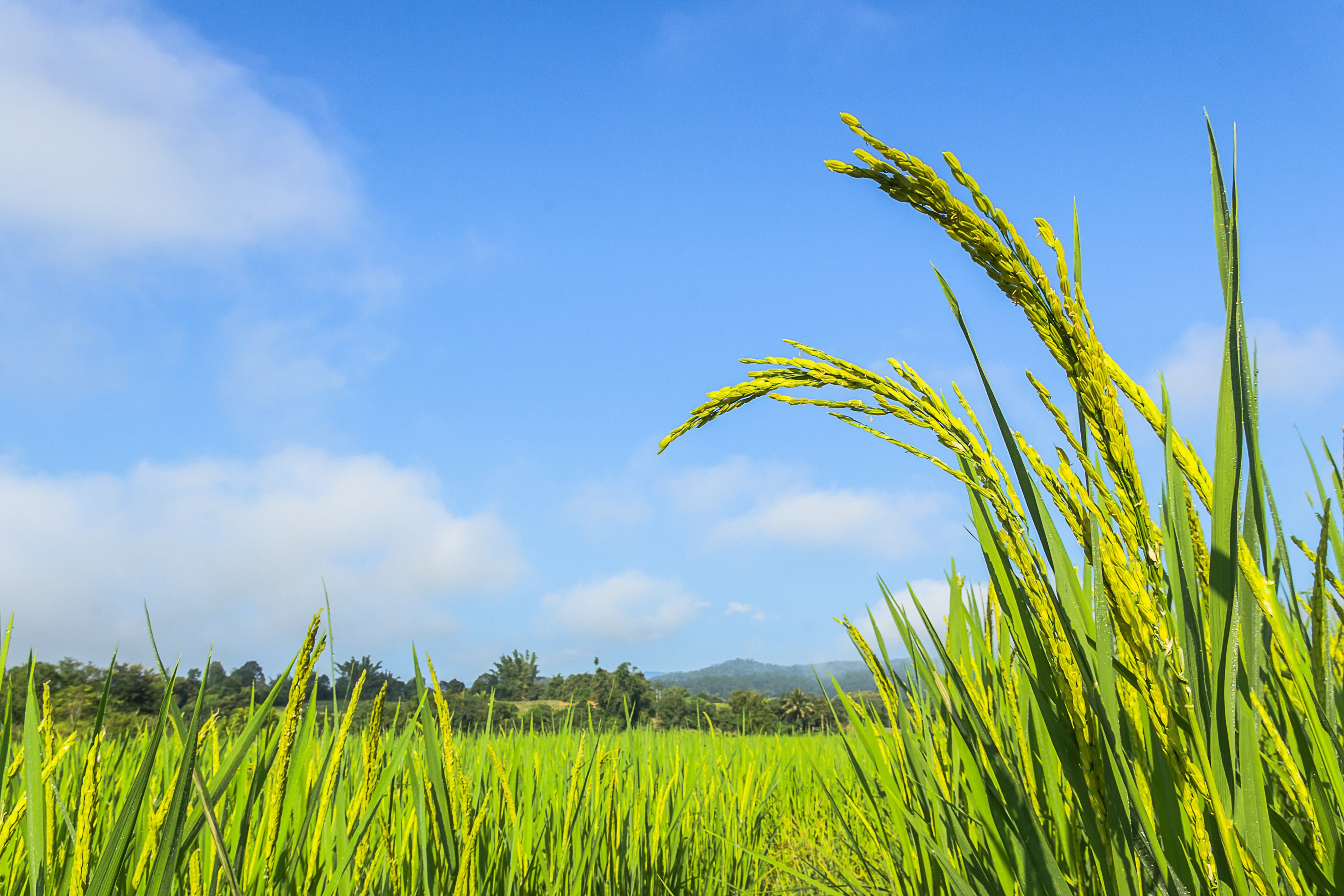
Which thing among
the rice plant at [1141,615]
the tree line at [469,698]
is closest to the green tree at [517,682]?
the tree line at [469,698]

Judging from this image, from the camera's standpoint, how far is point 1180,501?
24.5 inches

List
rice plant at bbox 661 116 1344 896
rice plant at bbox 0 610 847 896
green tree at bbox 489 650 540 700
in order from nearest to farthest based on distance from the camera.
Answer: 1. rice plant at bbox 661 116 1344 896
2. rice plant at bbox 0 610 847 896
3. green tree at bbox 489 650 540 700

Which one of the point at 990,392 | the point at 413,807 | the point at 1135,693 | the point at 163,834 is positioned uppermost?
the point at 990,392

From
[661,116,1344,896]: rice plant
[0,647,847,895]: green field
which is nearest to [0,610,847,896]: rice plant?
[0,647,847,895]: green field

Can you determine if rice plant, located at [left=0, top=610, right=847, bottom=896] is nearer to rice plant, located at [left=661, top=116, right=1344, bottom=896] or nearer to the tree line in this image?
the tree line

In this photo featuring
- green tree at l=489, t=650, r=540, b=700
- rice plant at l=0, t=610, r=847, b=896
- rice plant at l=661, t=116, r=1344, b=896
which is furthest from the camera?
green tree at l=489, t=650, r=540, b=700

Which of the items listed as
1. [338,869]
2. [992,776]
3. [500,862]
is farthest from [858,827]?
[338,869]

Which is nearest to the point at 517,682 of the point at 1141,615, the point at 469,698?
the point at 469,698

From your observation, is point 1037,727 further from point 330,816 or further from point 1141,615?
point 330,816

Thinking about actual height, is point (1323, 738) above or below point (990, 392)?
below

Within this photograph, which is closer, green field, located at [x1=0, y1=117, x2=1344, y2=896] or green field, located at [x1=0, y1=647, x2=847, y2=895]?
green field, located at [x1=0, y1=117, x2=1344, y2=896]

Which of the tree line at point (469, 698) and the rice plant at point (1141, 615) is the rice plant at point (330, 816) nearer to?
the tree line at point (469, 698)

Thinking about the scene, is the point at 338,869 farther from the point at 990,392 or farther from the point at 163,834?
the point at 990,392

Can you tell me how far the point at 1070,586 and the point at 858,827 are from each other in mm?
3688
